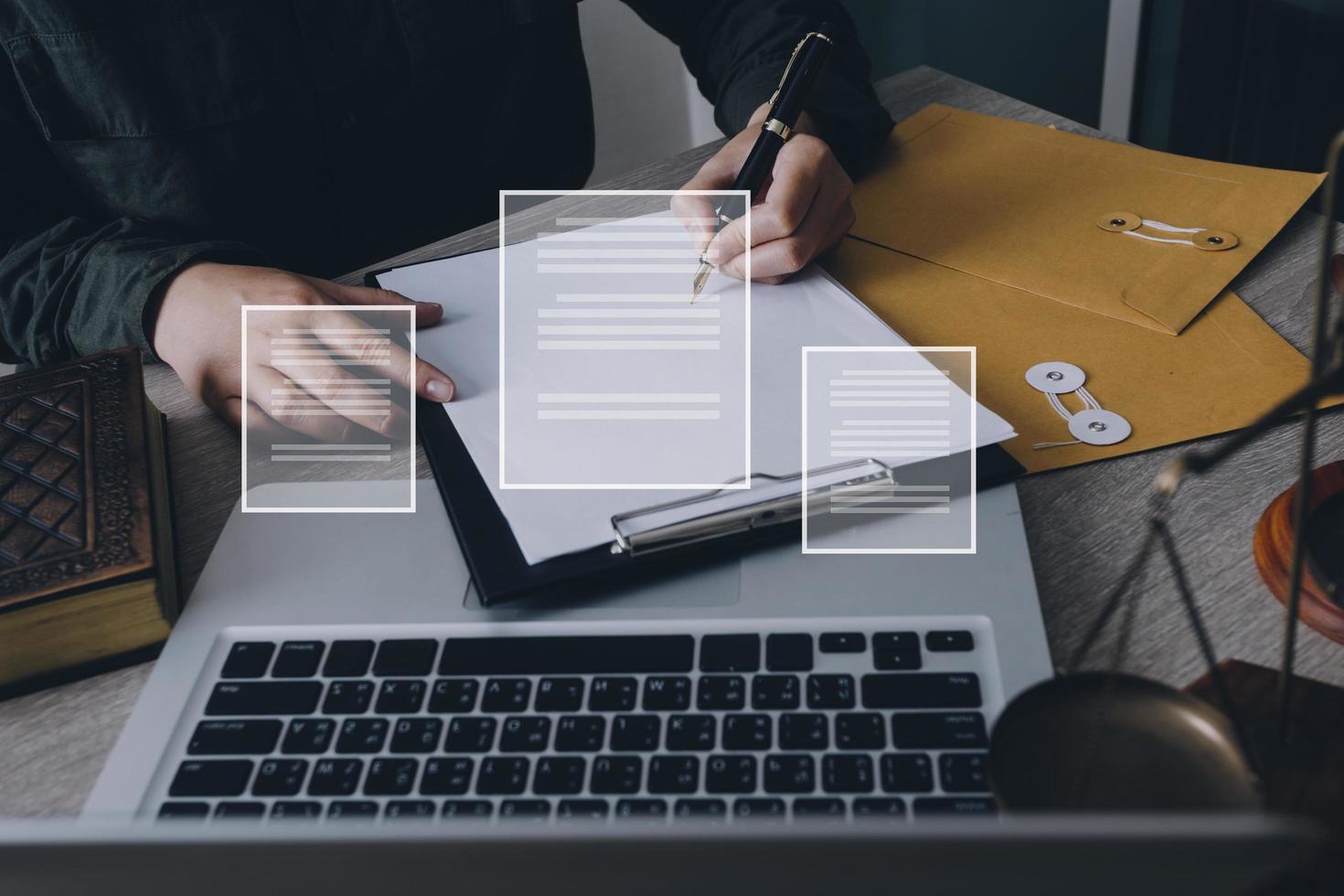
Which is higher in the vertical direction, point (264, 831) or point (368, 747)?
point (264, 831)

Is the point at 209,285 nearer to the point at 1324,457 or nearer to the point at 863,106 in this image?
the point at 863,106

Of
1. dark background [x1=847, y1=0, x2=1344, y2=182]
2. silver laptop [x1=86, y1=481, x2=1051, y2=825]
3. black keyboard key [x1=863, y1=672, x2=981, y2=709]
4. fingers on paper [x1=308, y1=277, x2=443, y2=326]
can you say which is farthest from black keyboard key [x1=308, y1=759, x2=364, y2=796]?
dark background [x1=847, y1=0, x2=1344, y2=182]

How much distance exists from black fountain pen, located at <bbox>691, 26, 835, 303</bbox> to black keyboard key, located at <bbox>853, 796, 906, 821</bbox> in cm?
42

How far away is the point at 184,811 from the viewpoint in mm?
402

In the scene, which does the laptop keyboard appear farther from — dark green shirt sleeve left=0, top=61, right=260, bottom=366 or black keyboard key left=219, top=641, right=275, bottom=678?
dark green shirt sleeve left=0, top=61, right=260, bottom=366

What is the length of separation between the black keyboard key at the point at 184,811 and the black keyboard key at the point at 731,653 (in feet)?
0.66

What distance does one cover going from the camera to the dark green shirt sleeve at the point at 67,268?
2.26ft

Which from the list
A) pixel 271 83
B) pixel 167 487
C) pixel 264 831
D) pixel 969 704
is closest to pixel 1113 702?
pixel 969 704

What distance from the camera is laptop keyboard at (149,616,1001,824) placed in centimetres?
39

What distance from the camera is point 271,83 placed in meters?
0.90

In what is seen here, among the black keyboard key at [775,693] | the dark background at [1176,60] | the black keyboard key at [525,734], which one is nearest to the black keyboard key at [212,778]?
the black keyboard key at [525,734]

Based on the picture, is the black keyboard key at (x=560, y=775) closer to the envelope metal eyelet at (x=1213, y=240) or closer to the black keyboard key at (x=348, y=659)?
the black keyboard key at (x=348, y=659)

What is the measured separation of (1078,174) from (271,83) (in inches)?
26.5
